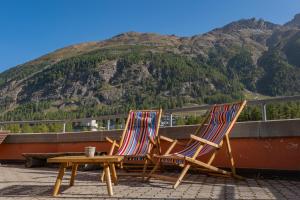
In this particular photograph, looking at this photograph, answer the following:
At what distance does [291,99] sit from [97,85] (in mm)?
172839

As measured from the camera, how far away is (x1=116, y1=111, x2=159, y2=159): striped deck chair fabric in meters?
6.29

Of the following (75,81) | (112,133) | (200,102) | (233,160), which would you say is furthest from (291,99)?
(75,81)

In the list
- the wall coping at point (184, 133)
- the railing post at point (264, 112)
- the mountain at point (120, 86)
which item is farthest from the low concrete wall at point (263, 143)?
the mountain at point (120, 86)

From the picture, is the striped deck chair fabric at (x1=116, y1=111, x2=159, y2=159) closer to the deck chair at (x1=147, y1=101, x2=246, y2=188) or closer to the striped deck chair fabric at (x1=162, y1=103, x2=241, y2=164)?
the deck chair at (x1=147, y1=101, x2=246, y2=188)

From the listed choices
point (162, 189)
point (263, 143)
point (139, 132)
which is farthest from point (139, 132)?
Answer: point (263, 143)

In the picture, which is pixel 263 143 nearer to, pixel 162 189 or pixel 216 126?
pixel 216 126

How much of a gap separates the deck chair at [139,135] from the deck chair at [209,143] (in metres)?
0.34

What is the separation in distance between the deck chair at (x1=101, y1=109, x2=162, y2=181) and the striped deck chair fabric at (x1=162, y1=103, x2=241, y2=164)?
0.64 metres

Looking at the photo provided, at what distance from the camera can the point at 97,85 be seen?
17675 cm

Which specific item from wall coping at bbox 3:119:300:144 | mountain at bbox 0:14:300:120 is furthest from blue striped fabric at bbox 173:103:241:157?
mountain at bbox 0:14:300:120

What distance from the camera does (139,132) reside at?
263 inches

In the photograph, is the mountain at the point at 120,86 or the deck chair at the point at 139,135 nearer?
the deck chair at the point at 139,135

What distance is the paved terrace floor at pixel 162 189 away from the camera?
439 cm

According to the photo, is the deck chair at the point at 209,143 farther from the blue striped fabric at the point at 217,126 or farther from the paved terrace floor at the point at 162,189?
the paved terrace floor at the point at 162,189
